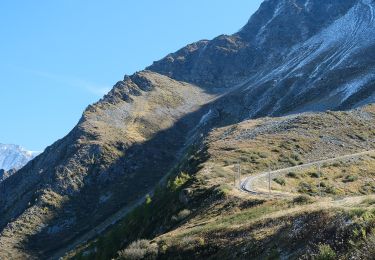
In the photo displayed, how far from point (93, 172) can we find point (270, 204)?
104 meters

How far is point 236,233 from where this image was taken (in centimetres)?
2142

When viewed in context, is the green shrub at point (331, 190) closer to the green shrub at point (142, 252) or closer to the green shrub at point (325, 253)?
the green shrub at point (142, 252)

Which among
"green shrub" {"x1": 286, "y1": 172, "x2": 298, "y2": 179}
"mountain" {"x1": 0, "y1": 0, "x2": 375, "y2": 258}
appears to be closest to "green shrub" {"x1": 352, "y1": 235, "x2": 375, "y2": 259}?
"green shrub" {"x1": 286, "y1": 172, "x2": 298, "y2": 179}

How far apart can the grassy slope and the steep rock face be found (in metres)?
44.7

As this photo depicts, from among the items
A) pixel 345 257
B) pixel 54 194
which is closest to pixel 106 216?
pixel 54 194

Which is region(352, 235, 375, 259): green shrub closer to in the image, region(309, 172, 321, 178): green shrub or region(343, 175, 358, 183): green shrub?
region(343, 175, 358, 183): green shrub

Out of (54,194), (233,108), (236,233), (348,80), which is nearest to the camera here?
(236,233)

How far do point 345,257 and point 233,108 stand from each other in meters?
161

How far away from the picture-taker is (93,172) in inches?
5017

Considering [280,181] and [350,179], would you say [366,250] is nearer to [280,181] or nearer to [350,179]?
[280,181]

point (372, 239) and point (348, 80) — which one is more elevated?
point (372, 239)

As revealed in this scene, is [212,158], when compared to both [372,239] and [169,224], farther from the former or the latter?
[372,239]

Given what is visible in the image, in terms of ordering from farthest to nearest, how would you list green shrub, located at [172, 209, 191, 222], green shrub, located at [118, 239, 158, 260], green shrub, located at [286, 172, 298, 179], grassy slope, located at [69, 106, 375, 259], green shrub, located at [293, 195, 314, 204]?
1. green shrub, located at [286, 172, 298, 179]
2. green shrub, located at [172, 209, 191, 222]
3. green shrub, located at [293, 195, 314, 204]
4. green shrub, located at [118, 239, 158, 260]
5. grassy slope, located at [69, 106, 375, 259]

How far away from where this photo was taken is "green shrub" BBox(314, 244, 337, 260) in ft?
47.0
